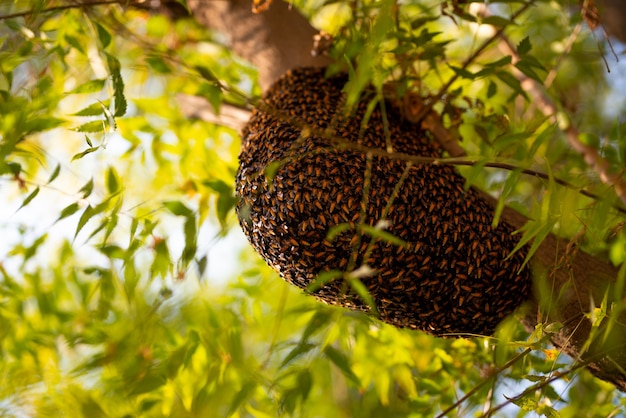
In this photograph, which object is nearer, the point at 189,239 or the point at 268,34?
the point at 189,239

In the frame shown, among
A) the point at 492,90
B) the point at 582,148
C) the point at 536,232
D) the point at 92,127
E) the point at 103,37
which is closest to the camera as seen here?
the point at 536,232

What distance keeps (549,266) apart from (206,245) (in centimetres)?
57

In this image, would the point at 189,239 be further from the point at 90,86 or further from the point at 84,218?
the point at 90,86

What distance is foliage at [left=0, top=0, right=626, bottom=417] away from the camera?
1.02 metres

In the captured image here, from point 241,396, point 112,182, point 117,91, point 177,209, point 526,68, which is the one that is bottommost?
point 241,396

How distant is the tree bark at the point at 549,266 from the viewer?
3.28ft

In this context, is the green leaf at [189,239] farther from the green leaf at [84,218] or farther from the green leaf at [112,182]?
the green leaf at [112,182]

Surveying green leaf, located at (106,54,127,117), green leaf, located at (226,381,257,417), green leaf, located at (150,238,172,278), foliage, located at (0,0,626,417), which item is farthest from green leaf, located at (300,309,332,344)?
green leaf, located at (106,54,127,117)

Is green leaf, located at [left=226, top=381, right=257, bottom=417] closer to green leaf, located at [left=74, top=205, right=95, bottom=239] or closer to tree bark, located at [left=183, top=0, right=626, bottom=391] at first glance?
green leaf, located at [left=74, top=205, right=95, bottom=239]

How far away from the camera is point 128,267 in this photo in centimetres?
102

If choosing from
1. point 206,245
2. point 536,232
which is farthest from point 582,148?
point 206,245

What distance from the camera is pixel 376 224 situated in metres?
0.99

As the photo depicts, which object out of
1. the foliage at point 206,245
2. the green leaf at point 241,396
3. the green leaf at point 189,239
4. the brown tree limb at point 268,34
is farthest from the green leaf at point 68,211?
the brown tree limb at point 268,34

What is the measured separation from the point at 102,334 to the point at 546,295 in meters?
0.83
